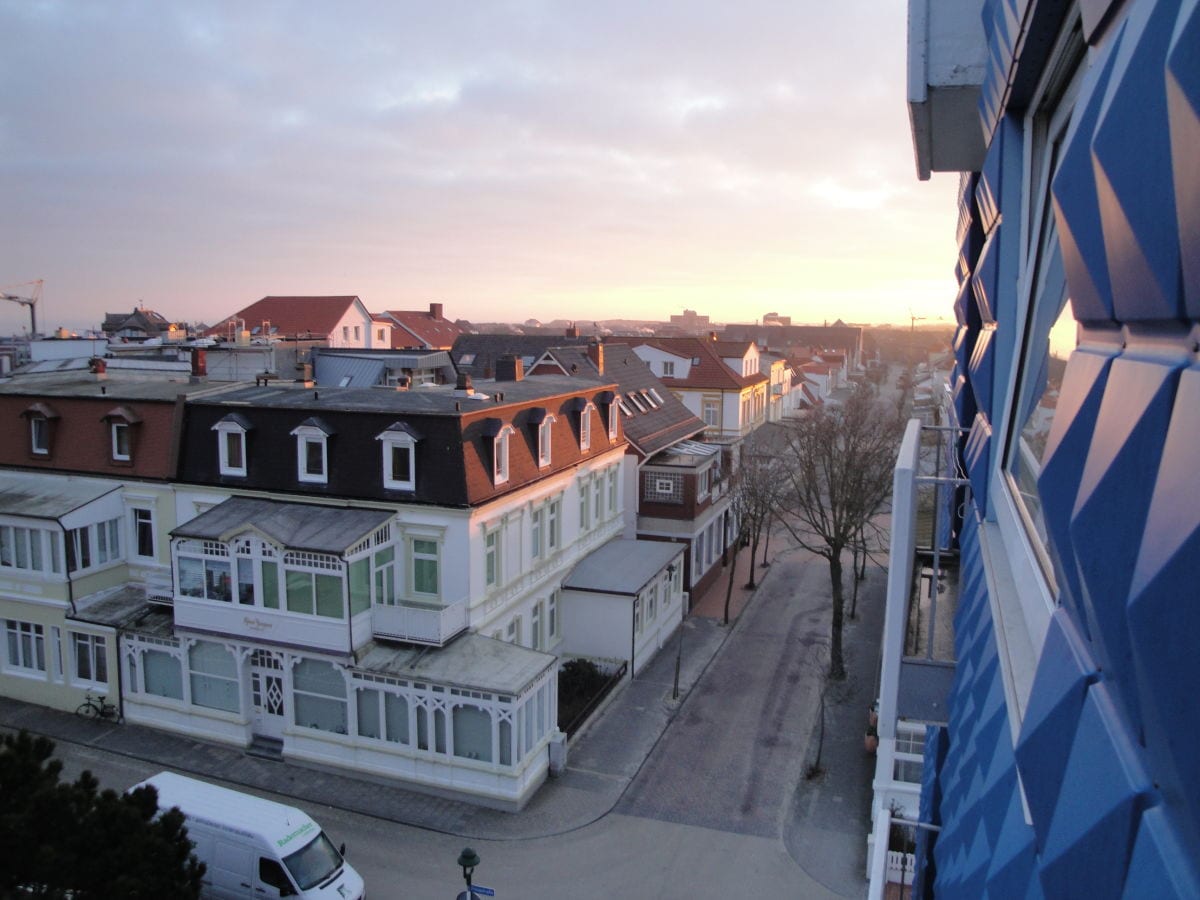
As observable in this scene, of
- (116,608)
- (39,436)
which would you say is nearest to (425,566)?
(116,608)

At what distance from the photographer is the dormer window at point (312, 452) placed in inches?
746

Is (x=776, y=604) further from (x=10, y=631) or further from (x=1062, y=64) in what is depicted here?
(x=1062, y=64)

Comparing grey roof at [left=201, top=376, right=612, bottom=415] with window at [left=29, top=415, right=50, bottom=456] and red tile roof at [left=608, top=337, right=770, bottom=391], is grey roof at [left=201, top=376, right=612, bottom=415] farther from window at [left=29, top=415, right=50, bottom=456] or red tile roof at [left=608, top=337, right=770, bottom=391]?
red tile roof at [left=608, top=337, right=770, bottom=391]

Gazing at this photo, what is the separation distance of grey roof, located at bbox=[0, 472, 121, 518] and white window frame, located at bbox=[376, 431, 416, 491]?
710 cm

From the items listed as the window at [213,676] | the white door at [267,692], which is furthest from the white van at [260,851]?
the window at [213,676]

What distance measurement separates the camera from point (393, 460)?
1864 cm

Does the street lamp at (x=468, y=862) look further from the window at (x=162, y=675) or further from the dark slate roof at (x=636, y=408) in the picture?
the dark slate roof at (x=636, y=408)

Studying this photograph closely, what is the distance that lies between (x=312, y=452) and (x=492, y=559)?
436 cm

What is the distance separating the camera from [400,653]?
17.9m

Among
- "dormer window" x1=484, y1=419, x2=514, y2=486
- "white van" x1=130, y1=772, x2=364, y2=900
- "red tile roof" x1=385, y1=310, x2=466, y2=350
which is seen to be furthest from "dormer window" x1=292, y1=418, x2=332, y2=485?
"red tile roof" x1=385, y1=310, x2=466, y2=350

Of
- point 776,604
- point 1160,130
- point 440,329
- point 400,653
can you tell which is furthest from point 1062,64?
point 440,329

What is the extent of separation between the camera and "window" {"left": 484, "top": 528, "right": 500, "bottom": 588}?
63.4ft

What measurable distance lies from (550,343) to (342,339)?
1465 centimetres

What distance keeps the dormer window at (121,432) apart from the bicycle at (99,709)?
5279 mm
